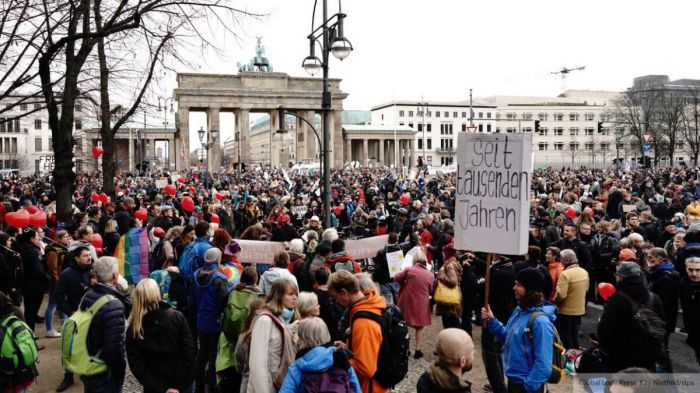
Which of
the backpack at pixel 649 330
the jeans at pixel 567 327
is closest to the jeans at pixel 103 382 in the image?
the backpack at pixel 649 330

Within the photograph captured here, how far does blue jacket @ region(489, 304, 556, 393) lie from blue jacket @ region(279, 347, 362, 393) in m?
1.45

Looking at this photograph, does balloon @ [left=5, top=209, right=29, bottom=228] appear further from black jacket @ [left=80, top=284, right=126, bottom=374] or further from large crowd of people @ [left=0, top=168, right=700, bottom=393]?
black jacket @ [left=80, top=284, right=126, bottom=374]

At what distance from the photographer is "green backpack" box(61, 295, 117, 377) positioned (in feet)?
15.3

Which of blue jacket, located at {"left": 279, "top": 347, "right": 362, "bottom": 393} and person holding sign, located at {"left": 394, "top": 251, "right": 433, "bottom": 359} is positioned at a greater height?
blue jacket, located at {"left": 279, "top": 347, "right": 362, "bottom": 393}

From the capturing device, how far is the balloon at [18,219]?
9.11 metres

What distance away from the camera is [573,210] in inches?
520

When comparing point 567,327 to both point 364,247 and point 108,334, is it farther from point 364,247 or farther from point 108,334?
point 108,334

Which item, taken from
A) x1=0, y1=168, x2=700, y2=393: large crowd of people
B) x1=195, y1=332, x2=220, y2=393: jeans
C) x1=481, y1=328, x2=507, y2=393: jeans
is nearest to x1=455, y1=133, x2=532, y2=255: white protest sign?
x1=0, y1=168, x2=700, y2=393: large crowd of people

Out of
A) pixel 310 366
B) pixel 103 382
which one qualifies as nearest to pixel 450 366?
pixel 310 366

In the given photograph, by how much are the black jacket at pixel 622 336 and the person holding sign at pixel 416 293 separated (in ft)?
9.75

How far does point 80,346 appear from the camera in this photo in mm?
4699

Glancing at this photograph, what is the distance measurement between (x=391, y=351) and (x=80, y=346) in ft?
8.43

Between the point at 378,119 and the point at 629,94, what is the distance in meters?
61.4

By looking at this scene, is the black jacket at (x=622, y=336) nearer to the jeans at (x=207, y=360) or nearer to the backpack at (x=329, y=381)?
the backpack at (x=329, y=381)
